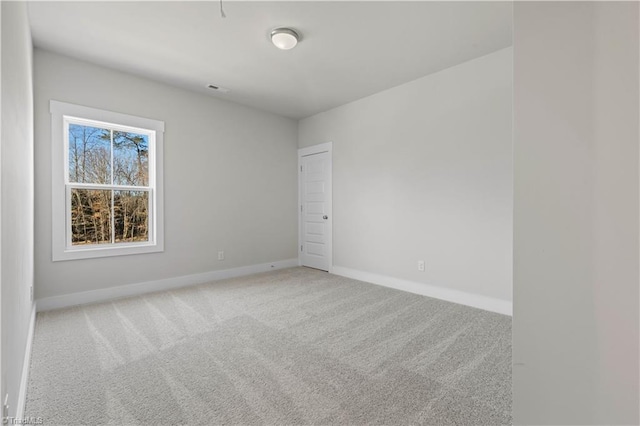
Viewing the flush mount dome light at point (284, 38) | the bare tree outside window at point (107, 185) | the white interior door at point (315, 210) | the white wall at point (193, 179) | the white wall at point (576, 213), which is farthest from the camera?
the white interior door at point (315, 210)

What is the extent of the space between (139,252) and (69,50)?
2.27 m

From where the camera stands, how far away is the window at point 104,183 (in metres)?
3.02

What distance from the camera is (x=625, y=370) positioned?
2.20 ft

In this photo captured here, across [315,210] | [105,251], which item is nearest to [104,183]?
[105,251]

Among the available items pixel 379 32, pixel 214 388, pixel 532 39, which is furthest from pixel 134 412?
pixel 379 32

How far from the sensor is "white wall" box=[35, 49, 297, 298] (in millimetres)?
2949

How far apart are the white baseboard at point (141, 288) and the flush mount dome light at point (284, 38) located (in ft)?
10.2

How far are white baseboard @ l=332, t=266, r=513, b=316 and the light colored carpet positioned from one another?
0.15m

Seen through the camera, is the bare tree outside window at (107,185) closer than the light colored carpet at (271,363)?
No

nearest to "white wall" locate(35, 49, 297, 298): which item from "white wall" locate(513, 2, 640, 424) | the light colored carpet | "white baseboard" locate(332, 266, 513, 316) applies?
the light colored carpet

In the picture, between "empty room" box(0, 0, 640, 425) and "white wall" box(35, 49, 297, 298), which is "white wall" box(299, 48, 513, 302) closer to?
"empty room" box(0, 0, 640, 425)

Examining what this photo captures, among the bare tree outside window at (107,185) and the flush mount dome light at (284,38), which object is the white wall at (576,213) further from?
the bare tree outside window at (107,185)

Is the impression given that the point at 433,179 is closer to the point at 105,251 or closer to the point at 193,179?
the point at 193,179

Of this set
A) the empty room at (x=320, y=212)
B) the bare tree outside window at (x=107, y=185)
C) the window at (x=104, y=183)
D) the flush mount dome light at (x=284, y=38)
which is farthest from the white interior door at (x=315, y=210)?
the bare tree outside window at (x=107, y=185)
